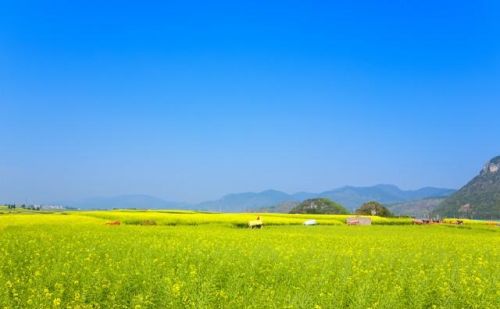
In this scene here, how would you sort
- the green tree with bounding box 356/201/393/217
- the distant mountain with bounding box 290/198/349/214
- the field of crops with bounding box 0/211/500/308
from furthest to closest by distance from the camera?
the distant mountain with bounding box 290/198/349/214, the green tree with bounding box 356/201/393/217, the field of crops with bounding box 0/211/500/308

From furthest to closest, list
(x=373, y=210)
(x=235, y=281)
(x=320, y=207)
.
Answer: (x=320, y=207)
(x=373, y=210)
(x=235, y=281)

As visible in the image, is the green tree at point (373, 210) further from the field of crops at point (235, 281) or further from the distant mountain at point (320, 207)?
the field of crops at point (235, 281)

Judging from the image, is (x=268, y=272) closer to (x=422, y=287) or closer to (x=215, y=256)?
(x=215, y=256)

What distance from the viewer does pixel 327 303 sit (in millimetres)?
12781

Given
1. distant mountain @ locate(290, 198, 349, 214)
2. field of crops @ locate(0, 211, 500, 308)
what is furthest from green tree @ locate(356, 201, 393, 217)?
field of crops @ locate(0, 211, 500, 308)

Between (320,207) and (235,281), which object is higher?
(320,207)

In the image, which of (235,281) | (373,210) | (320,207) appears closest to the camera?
(235,281)

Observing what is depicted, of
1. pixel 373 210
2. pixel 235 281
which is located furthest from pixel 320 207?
pixel 235 281

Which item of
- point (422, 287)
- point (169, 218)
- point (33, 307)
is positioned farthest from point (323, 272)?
point (169, 218)

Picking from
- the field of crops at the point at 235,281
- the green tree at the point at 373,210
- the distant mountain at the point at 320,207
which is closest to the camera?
the field of crops at the point at 235,281

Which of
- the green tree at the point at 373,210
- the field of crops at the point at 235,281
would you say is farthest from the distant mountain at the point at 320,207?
the field of crops at the point at 235,281

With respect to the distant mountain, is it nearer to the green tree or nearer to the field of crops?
the green tree

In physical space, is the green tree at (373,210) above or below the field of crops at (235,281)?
above

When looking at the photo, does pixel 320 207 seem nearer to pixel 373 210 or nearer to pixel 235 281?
pixel 373 210
